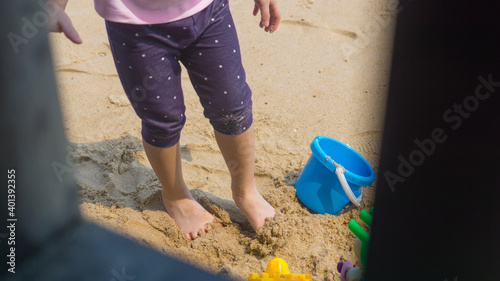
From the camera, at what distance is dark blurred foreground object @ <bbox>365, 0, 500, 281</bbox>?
53 cm

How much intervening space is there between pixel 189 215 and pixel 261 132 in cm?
55

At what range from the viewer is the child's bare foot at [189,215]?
169cm

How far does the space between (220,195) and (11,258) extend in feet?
2.40

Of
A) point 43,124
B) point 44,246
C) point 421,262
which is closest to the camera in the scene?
point 421,262

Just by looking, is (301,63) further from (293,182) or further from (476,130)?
(476,130)

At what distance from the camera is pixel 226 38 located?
141 cm

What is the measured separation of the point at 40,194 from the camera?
55.2 inches

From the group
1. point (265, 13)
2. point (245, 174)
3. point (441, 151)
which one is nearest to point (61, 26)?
point (265, 13)

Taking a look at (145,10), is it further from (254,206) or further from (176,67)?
(254,206)

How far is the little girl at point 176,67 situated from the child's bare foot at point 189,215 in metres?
0.03

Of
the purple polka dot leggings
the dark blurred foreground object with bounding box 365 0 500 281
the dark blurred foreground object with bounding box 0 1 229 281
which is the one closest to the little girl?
the purple polka dot leggings

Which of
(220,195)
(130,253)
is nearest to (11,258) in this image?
(130,253)

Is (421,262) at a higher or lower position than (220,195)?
higher

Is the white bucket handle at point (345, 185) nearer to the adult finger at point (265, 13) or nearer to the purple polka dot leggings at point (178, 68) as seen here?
the purple polka dot leggings at point (178, 68)
